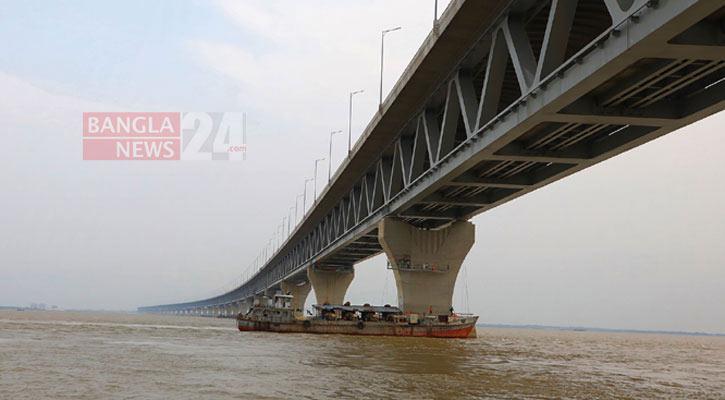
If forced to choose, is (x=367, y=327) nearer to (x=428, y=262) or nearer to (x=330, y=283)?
(x=428, y=262)

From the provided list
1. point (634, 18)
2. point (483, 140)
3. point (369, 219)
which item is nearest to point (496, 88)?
point (483, 140)

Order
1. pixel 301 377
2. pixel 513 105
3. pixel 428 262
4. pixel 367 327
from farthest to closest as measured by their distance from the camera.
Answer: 1. pixel 367 327
2. pixel 428 262
3. pixel 513 105
4. pixel 301 377

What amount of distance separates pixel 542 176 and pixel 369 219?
19218mm

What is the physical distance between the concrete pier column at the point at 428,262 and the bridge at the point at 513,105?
8 centimetres

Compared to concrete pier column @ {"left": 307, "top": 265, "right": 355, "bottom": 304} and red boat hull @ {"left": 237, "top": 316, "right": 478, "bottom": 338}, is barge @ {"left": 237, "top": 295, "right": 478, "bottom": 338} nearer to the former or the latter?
red boat hull @ {"left": 237, "top": 316, "right": 478, "bottom": 338}

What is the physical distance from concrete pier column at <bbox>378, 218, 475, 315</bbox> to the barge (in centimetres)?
120

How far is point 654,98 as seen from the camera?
22.4m

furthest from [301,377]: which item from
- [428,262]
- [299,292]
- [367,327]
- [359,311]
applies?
[299,292]

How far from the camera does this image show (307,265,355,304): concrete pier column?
90.7 meters

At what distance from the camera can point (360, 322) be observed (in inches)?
2361

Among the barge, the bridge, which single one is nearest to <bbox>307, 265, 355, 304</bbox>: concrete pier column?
the barge

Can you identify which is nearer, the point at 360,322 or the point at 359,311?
the point at 360,322

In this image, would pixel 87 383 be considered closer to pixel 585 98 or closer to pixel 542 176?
pixel 585 98

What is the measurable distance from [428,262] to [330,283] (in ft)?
142
